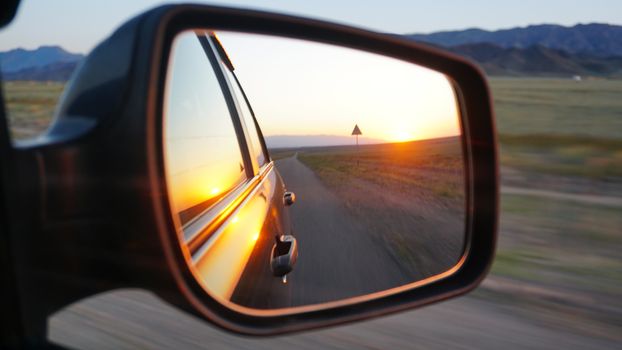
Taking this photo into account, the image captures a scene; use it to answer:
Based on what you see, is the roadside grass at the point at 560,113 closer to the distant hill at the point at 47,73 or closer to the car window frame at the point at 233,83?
the car window frame at the point at 233,83

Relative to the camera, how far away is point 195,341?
130 inches

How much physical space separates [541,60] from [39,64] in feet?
562

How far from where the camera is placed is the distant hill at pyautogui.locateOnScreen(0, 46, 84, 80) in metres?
1.64

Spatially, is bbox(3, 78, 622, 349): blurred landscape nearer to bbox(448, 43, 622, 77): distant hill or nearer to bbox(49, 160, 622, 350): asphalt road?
bbox(49, 160, 622, 350): asphalt road

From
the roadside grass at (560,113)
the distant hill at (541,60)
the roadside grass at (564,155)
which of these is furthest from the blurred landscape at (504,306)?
the distant hill at (541,60)

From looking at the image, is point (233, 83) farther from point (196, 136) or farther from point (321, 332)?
point (321, 332)

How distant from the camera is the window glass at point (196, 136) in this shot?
6.43 feet

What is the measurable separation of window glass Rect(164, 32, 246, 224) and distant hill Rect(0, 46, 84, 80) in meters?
0.29

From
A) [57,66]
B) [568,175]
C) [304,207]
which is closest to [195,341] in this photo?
[304,207]

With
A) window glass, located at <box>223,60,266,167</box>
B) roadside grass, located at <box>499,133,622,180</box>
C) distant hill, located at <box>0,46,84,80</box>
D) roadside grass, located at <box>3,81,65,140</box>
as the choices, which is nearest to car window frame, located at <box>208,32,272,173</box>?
window glass, located at <box>223,60,266,167</box>

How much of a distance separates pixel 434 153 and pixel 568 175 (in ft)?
28.0

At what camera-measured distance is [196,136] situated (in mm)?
2369

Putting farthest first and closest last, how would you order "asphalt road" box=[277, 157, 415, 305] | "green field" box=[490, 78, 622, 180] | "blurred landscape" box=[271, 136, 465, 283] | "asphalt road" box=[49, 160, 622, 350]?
"green field" box=[490, 78, 622, 180] → "asphalt road" box=[49, 160, 622, 350] → "blurred landscape" box=[271, 136, 465, 283] → "asphalt road" box=[277, 157, 415, 305]

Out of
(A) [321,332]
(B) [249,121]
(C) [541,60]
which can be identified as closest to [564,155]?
(A) [321,332]
